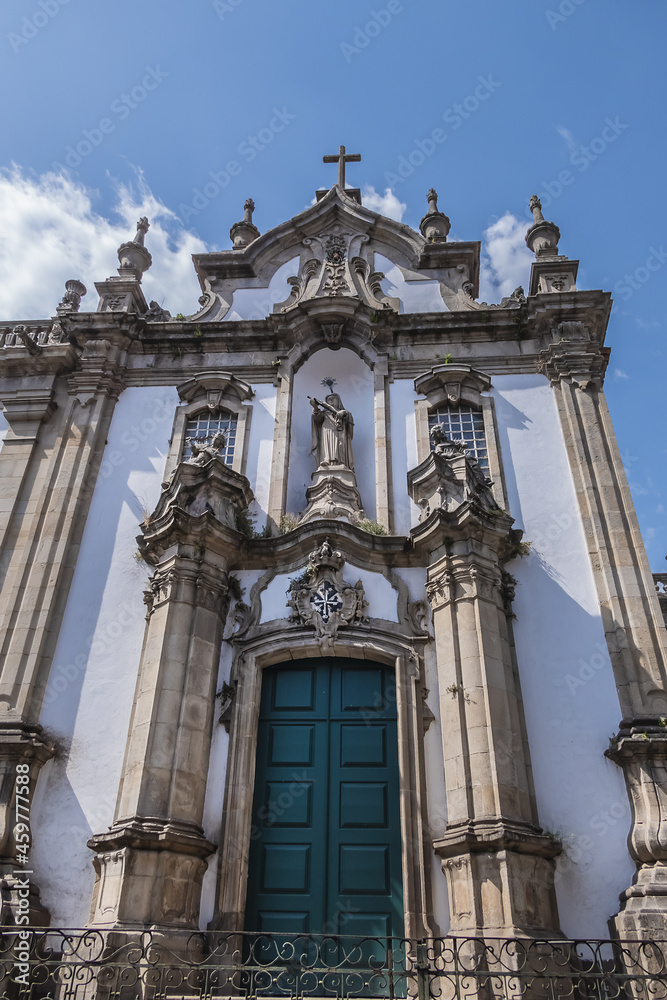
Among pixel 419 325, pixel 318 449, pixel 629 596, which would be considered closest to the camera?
pixel 629 596

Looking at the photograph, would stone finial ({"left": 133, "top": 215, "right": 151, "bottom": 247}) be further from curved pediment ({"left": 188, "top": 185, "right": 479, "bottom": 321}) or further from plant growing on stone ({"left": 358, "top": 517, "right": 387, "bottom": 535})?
plant growing on stone ({"left": 358, "top": 517, "right": 387, "bottom": 535})

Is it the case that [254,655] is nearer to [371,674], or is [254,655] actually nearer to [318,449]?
[371,674]

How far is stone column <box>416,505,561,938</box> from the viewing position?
755 centimetres

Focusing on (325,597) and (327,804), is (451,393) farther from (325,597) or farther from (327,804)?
(327,804)

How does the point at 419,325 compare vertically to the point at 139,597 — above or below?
above

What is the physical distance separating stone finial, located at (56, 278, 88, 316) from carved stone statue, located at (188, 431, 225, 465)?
4137mm

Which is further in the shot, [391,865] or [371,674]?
[371,674]

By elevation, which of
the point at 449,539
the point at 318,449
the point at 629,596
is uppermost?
the point at 318,449

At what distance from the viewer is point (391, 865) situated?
8.40m

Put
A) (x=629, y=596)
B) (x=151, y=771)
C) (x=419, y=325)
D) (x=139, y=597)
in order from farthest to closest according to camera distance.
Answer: (x=419, y=325) → (x=139, y=597) → (x=629, y=596) → (x=151, y=771)

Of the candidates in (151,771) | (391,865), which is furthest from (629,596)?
(151,771)

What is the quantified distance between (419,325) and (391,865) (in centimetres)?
809

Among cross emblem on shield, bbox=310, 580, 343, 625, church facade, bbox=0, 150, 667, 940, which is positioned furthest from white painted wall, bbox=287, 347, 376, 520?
cross emblem on shield, bbox=310, 580, 343, 625

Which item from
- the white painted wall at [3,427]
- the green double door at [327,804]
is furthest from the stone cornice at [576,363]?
the white painted wall at [3,427]
